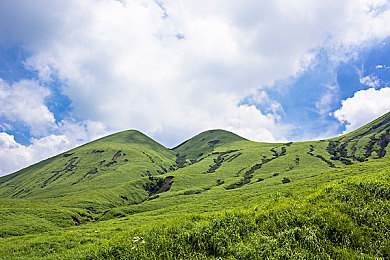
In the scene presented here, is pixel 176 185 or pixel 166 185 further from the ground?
pixel 166 185

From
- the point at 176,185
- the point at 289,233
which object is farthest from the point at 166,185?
the point at 289,233

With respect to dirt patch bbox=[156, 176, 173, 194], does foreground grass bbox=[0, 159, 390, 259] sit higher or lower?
higher

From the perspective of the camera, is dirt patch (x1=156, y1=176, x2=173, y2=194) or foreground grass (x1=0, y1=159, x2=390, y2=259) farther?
dirt patch (x1=156, y1=176, x2=173, y2=194)

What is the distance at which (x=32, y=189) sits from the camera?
17250cm

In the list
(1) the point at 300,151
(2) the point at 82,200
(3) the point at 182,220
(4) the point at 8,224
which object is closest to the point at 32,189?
(2) the point at 82,200

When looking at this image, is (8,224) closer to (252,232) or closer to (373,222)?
(252,232)

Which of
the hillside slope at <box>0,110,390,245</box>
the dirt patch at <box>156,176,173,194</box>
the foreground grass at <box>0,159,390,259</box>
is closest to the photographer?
the foreground grass at <box>0,159,390,259</box>

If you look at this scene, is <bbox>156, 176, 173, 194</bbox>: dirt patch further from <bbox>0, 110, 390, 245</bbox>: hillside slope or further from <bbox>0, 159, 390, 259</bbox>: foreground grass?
<bbox>0, 159, 390, 259</bbox>: foreground grass

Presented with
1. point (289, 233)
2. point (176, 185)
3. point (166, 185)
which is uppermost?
point (289, 233)

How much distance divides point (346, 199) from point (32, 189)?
237542 mm

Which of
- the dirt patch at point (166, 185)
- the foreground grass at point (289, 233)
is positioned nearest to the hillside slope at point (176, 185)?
the dirt patch at point (166, 185)

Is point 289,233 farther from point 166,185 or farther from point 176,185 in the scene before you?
point 166,185

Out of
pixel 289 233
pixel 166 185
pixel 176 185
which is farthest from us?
pixel 166 185

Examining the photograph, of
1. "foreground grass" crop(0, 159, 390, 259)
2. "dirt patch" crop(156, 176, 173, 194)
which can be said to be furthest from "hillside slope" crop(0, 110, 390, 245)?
"foreground grass" crop(0, 159, 390, 259)
